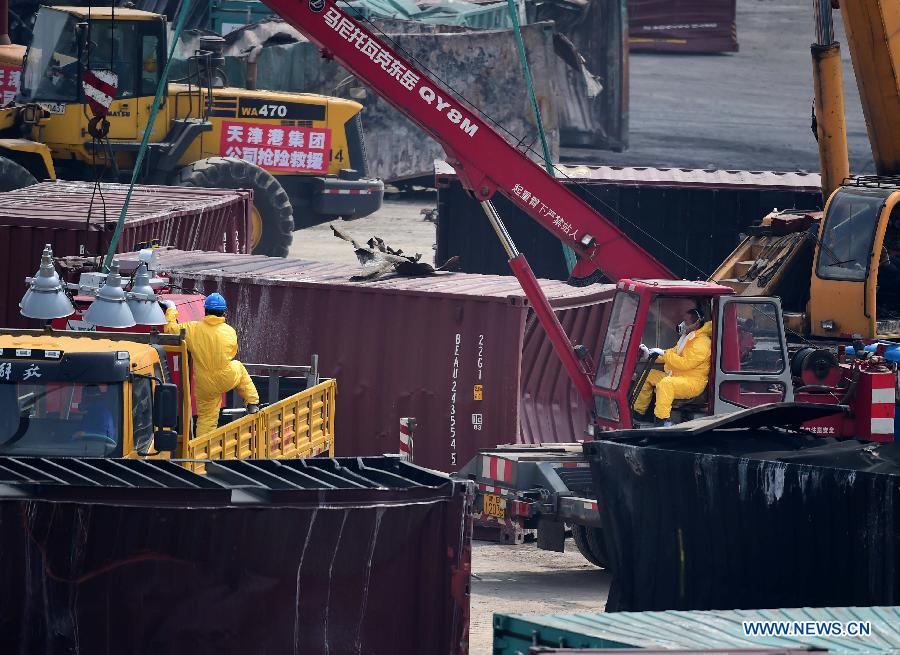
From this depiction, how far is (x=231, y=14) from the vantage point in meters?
34.1

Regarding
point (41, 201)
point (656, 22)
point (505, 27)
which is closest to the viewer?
point (41, 201)

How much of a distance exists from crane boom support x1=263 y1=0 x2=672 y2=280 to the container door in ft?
7.15

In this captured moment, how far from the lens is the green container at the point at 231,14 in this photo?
34.0m

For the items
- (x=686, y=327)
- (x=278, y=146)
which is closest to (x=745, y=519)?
(x=686, y=327)

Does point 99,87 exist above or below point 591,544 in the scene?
above

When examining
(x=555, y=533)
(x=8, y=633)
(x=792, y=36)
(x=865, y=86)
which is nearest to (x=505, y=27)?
(x=792, y=36)

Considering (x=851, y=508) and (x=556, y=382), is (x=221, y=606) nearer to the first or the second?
(x=851, y=508)

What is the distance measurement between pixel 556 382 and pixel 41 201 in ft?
21.7

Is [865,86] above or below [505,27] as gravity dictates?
below

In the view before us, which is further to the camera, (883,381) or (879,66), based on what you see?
(879,66)

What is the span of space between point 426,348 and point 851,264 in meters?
3.67

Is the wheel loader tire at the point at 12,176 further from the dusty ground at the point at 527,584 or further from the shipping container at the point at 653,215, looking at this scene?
the dusty ground at the point at 527,584

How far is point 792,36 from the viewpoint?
1855 inches

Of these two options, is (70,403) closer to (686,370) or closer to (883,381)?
(686,370)
